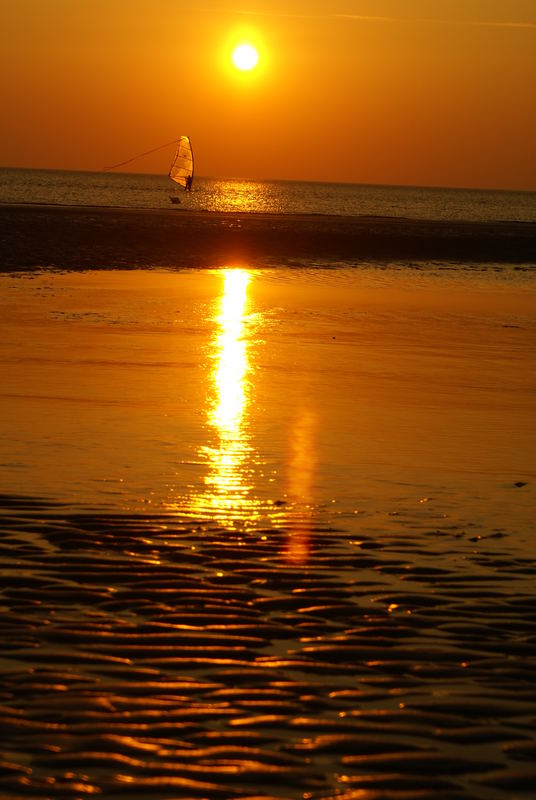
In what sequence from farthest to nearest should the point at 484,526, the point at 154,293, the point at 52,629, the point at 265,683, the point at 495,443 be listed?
the point at 154,293 < the point at 495,443 < the point at 484,526 < the point at 52,629 < the point at 265,683

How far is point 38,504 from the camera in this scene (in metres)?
8.59

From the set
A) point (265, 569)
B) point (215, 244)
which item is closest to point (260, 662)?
point (265, 569)

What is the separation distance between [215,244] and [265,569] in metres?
39.2

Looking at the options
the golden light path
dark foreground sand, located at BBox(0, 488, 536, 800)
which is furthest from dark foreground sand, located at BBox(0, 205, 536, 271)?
dark foreground sand, located at BBox(0, 488, 536, 800)

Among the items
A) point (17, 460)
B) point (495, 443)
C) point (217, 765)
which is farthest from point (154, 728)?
point (495, 443)

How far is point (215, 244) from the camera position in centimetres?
4584

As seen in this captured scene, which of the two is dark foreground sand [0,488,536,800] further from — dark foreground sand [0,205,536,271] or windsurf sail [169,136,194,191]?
windsurf sail [169,136,194,191]

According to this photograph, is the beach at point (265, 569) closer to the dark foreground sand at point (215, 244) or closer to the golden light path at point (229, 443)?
the golden light path at point (229, 443)

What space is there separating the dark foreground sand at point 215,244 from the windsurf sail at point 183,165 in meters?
29.2

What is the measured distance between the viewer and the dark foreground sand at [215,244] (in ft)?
120

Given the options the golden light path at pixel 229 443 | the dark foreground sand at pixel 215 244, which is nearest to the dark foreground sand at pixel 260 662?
the golden light path at pixel 229 443

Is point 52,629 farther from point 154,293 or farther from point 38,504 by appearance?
point 154,293

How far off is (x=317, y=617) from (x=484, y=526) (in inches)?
95.5

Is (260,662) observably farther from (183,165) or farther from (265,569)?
(183,165)
